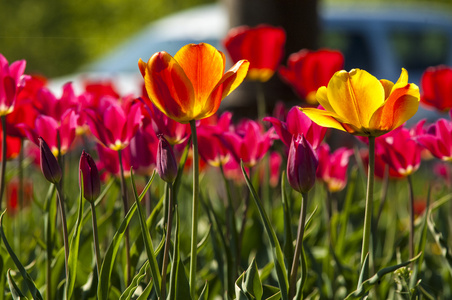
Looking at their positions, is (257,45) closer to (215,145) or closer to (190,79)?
(215,145)

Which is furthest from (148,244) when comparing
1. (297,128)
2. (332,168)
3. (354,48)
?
(354,48)

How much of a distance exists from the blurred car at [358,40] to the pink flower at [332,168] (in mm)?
4710

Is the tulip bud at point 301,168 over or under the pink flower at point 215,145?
over

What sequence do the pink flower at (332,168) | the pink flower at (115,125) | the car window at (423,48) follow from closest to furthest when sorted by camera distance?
1. the pink flower at (115,125)
2. the pink flower at (332,168)
3. the car window at (423,48)

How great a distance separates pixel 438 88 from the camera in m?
1.91

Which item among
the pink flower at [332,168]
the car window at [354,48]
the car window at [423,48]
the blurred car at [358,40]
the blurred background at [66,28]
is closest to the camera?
the pink flower at [332,168]

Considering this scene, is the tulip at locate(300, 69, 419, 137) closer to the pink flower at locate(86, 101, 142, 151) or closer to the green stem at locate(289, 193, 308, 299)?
the green stem at locate(289, 193, 308, 299)

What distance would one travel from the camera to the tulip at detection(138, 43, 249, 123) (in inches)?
43.0

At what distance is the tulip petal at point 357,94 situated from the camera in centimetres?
108

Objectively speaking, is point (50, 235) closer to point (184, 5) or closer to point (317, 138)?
point (317, 138)

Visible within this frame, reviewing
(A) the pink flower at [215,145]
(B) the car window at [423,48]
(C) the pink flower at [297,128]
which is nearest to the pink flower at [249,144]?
(A) the pink flower at [215,145]

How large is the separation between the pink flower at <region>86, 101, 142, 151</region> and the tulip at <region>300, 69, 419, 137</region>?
429 millimetres

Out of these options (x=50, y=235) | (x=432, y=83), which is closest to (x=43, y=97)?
(x=50, y=235)

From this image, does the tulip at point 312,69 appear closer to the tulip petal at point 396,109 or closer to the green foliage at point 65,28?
the tulip petal at point 396,109
